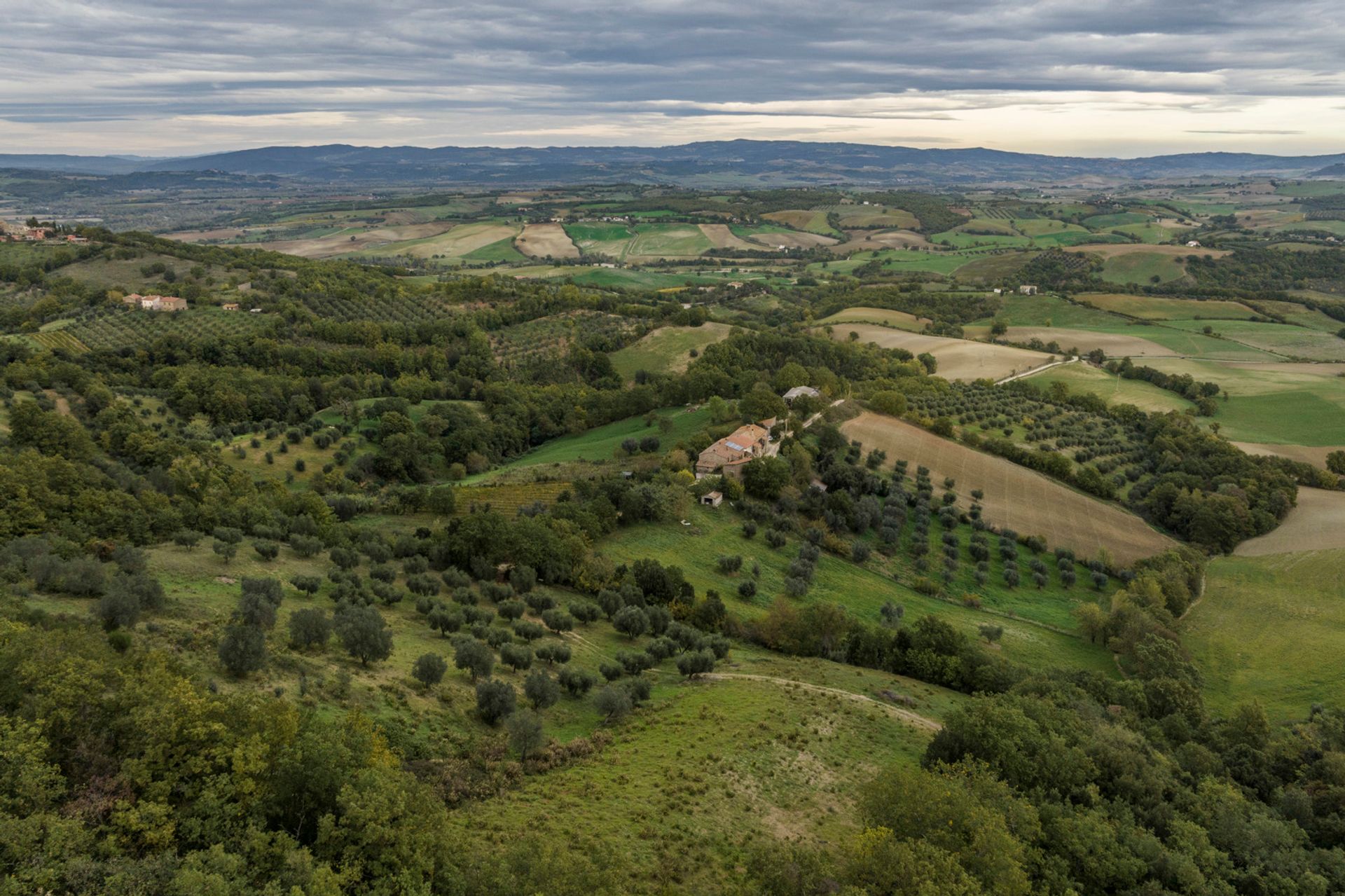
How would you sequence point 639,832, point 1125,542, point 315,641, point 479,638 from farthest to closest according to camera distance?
point 1125,542, point 479,638, point 315,641, point 639,832

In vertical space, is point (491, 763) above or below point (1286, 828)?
above

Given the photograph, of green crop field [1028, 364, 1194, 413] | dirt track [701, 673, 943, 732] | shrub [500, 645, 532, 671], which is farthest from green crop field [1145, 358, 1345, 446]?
shrub [500, 645, 532, 671]

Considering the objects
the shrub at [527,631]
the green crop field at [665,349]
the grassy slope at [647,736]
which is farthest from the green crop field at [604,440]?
the grassy slope at [647,736]

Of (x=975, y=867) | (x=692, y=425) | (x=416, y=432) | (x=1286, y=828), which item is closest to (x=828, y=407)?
(x=692, y=425)

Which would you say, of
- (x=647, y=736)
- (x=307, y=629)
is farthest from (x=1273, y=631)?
(x=307, y=629)

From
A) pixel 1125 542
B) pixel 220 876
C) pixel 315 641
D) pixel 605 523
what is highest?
pixel 220 876

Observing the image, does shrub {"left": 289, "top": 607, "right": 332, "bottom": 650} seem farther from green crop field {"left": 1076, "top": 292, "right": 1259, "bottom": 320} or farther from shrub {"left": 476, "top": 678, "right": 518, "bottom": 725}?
green crop field {"left": 1076, "top": 292, "right": 1259, "bottom": 320}

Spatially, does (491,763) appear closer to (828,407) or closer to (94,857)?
(94,857)
